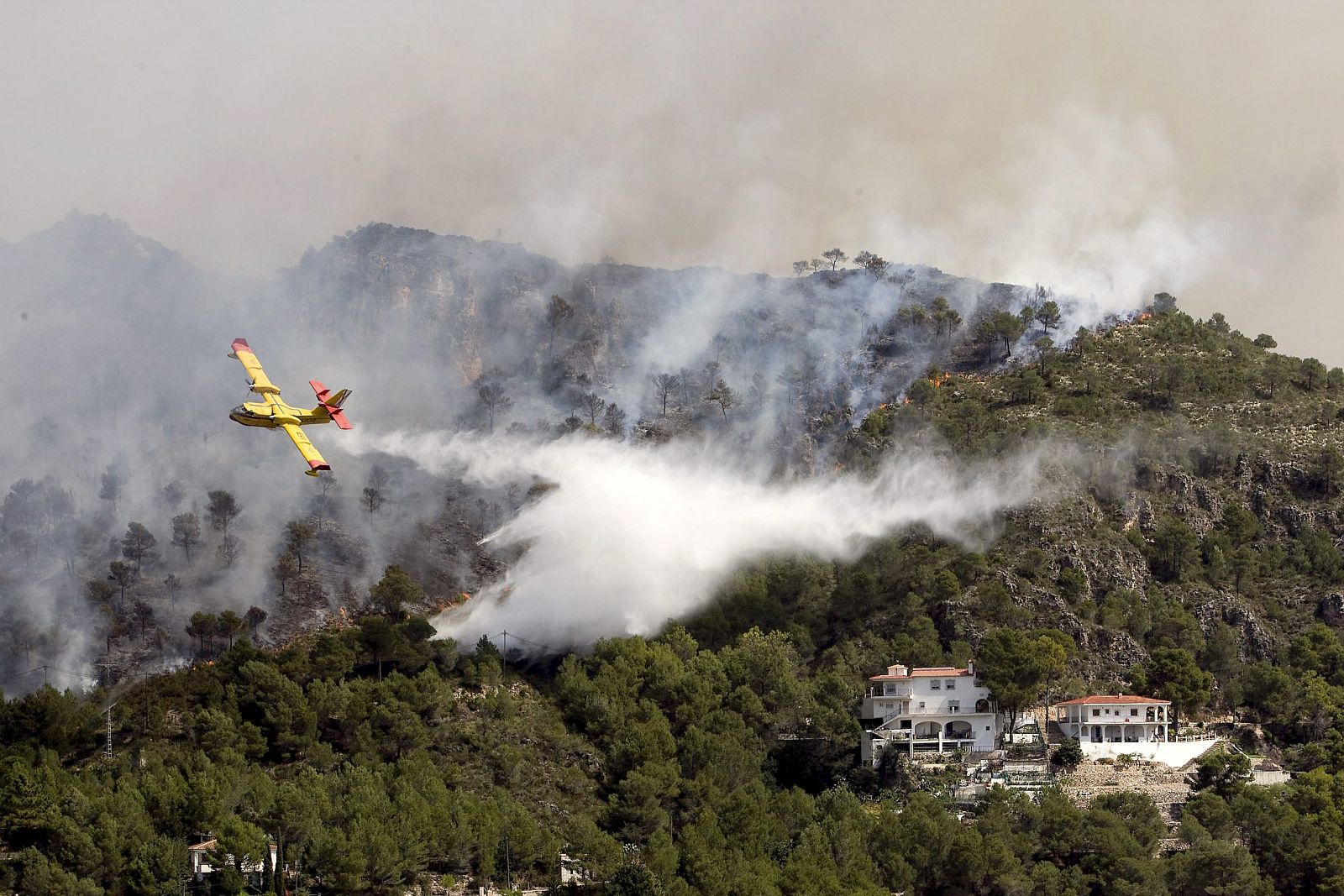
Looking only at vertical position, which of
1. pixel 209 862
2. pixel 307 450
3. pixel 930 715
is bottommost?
pixel 209 862

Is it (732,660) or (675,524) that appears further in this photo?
(675,524)

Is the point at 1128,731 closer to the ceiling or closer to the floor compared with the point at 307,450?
closer to the floor

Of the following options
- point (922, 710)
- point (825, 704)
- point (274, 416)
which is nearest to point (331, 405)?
point (274, 416)

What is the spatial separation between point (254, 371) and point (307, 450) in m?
15.5

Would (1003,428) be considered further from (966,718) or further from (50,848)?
(50,848)

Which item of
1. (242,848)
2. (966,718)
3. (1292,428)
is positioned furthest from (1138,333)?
(242,848)

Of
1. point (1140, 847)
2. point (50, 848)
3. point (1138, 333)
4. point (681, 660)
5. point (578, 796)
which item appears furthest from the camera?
point (1138, 333)

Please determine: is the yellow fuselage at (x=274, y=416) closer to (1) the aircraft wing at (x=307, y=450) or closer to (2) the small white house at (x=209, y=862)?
(1) the aircraft wing at (x=307, y=450)

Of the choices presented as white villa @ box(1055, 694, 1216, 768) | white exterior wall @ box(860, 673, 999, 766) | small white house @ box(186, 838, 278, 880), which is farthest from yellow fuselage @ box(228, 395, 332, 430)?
white villa @ box(1055, 694, 1216, 768)

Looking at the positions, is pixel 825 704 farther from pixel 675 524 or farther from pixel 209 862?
pixel 209 862

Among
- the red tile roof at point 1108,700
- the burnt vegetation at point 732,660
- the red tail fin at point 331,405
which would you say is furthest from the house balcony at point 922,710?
the red tail fin at point 331,405

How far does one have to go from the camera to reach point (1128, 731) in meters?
124

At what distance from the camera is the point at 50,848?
101 metres

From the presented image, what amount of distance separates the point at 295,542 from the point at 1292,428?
299 feet
